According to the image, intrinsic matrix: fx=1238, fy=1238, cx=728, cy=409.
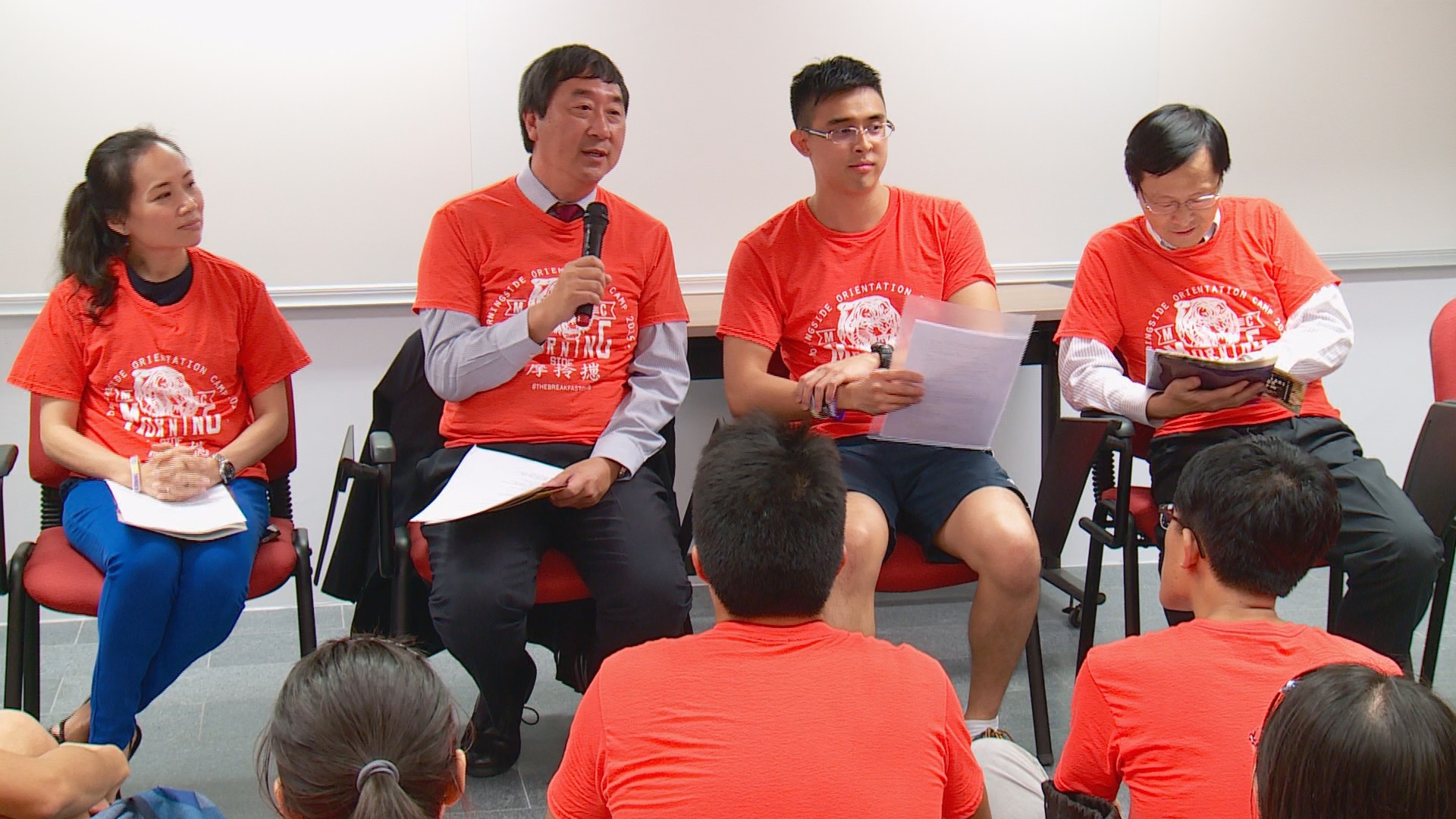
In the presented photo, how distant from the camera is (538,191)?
2.55m

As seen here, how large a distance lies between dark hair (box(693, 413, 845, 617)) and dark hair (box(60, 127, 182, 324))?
60.2 inches

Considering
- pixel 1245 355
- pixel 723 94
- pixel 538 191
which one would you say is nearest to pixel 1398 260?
pixel 1245 355

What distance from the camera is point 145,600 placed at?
2131 millimetres

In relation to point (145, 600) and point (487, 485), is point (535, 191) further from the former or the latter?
point (145, 600)

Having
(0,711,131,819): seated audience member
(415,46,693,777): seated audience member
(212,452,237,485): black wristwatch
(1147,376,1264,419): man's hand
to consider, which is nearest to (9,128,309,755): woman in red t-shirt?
(212,452,237,485): black wristwatch

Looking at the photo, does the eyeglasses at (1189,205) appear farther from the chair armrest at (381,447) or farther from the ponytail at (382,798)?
the ponytail at (382,798)

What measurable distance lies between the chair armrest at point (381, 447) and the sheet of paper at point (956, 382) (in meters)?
0.92

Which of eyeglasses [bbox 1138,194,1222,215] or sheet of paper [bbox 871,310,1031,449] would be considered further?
eyeglasses [bbox 1138,194,1222,215]

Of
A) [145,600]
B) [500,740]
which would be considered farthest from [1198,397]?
[145,600]

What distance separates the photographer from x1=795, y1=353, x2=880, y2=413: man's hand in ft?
7.75

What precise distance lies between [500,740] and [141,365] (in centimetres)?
102

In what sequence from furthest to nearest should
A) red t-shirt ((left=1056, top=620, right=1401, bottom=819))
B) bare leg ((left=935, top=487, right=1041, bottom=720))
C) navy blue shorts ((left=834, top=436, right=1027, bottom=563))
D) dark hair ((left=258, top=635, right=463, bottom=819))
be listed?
1. navy blue shorts ((left=834, top=436, right=1027, bottom=563))
2. bare leg ((left=935, top=487, right=1041, bottom=720))
3. red t-shirt ((left=1056, top=620, right=1401, bottom=819))
4. dark hair ((left=258, top=635, right=463, bottom=819))

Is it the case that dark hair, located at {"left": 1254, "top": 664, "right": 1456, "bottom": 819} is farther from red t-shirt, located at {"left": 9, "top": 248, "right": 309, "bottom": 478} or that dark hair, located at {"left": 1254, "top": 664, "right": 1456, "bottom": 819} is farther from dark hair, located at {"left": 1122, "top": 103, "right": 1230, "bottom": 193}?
red t-shirt, located at {"left": 9, "top": 248, "right": 309, "bottom": 478}

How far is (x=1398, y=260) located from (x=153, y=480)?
134 inches
